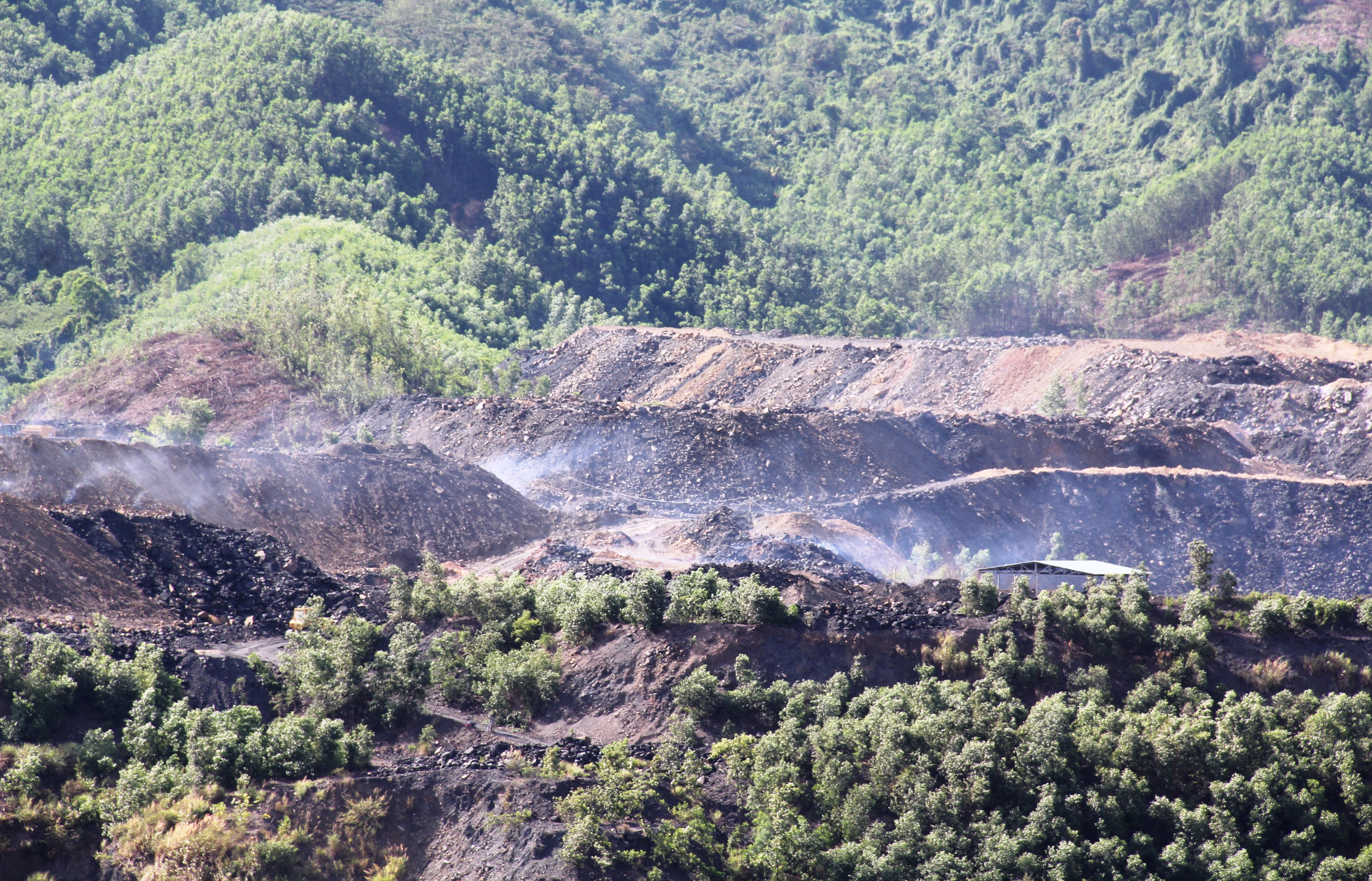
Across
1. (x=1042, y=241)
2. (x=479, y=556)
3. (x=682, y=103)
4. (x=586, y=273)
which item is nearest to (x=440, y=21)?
(x=682, y=103)

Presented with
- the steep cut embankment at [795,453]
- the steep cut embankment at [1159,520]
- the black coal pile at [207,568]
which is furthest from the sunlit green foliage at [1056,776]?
the steep cut embankment at [795,453]

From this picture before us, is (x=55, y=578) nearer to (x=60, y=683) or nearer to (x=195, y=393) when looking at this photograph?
(x=60, y=683)

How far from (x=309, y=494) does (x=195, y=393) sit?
21.2 metres

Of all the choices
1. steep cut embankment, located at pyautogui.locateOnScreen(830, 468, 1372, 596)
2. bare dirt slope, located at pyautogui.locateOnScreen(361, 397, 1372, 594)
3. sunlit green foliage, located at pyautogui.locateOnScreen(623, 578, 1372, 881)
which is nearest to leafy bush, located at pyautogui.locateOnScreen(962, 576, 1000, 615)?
sunlit green foliage, located at pyautogui.locateOnScreen(623, 578, 1372, 881)

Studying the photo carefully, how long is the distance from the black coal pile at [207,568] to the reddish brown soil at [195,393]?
23413 mm

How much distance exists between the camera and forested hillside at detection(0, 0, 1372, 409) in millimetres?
84562

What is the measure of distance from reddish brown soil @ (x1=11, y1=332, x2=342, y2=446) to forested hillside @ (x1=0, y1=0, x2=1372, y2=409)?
3.94m

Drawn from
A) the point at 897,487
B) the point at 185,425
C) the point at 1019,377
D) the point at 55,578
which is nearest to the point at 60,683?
the point at 55,578

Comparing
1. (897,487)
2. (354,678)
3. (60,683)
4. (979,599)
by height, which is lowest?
(897,487)

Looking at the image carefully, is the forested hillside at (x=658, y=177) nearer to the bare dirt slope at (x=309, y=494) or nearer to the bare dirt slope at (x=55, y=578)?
the bare dirt slope at (x=309, y=494)

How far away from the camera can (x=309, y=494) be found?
4409 cm

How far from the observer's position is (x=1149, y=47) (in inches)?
4894

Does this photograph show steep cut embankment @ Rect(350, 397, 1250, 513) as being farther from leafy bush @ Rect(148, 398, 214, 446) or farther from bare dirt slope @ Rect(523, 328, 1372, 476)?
leafy bush @ Rect(148, 398, 214, 446)

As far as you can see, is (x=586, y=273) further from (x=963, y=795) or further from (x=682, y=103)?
(x=963, y=795)
